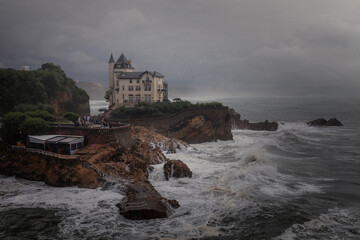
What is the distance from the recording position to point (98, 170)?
28766 mm

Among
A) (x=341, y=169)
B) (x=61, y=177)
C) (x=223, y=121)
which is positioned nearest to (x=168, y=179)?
(x=61, y=177)

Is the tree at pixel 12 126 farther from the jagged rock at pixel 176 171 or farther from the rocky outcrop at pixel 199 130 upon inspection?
the rocky outcrop at pixel 199 130

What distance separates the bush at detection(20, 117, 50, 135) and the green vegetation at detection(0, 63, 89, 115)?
18.8 m

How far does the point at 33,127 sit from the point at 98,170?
523 inches

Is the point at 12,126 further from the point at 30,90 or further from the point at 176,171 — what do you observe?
the point at 30,90

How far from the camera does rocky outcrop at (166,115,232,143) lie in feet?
201

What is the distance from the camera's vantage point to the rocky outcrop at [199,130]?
6141cm

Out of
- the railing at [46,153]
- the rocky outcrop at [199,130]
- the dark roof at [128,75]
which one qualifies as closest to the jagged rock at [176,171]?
the railing at [46,153]

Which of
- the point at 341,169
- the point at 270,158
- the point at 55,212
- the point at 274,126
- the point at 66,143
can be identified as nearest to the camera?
the point at 55,212

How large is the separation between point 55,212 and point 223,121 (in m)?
47.8

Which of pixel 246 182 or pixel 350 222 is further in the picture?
pixel 246 182

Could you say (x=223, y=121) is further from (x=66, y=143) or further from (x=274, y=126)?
(x=66, y=143)

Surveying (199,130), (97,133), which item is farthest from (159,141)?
(199,130)

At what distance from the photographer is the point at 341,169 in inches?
1448
